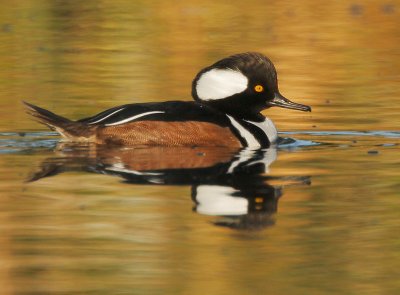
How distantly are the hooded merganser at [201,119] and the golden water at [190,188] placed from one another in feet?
1.12

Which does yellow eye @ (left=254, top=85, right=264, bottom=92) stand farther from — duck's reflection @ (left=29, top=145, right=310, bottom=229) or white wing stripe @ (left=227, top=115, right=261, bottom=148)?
duck's reflection @ (left=29, top=145, right=310, bottom=229)

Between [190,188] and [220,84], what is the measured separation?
2985 mm

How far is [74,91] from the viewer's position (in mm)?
17031

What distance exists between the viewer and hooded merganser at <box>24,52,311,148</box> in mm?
12789

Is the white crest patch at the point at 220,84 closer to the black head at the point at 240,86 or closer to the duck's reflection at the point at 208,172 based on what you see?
the black head at the point at 240,86

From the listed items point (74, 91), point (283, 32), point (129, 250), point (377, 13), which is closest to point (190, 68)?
point (74, 91)

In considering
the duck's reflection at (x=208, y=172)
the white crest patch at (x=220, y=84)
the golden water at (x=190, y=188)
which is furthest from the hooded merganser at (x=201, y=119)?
the golden water at (x=190, y=188)

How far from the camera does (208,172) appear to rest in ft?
37.3

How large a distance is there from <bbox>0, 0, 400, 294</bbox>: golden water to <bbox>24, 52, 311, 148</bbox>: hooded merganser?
0.34 m

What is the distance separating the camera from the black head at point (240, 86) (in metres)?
13.3

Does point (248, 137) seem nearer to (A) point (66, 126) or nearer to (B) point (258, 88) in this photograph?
(B) point (258, 88)

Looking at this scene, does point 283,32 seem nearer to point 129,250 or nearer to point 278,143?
point 278,143

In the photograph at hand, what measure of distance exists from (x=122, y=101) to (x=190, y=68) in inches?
139

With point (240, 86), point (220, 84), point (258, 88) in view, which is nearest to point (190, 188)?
point (220, 84)
